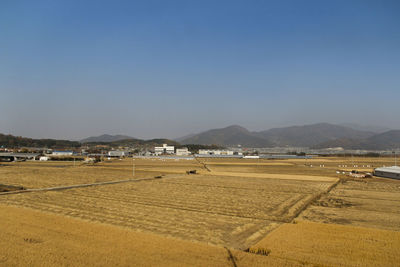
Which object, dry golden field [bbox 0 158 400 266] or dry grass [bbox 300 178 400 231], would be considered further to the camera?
dry grass [bbox 300 178 400 231]

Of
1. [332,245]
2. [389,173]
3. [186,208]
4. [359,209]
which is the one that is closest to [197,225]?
[186,208]

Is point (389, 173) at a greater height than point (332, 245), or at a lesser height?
greater

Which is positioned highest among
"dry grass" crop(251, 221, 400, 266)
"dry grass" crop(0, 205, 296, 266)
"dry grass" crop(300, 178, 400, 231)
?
"dry grass" crop(0, 205, 296, 266)

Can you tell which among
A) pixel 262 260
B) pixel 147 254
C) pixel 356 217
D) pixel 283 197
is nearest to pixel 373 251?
pixel 262 260

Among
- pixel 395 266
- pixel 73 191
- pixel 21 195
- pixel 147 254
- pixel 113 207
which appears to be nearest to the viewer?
pixel 395 266

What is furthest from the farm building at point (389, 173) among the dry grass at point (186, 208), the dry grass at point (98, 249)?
the dry grass at point (98, 249)

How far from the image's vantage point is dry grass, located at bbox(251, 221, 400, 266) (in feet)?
40.5

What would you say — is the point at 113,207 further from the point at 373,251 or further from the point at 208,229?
the point at 373,251

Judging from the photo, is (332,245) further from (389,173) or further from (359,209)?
(389,173)

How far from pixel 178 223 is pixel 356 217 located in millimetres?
11639

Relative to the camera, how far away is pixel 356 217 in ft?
67.2

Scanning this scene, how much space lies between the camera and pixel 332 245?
14.2 metres

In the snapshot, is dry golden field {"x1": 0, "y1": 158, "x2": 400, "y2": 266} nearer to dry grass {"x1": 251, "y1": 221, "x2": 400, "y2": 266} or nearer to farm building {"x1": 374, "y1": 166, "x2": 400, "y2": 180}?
dry grass {"x1": 251, "y1": 221, "x2": 400, "y2": 266}

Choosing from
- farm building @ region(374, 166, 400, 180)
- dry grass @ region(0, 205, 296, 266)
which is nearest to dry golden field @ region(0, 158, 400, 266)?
dry grass @ region(0, 205, 296, 266)
